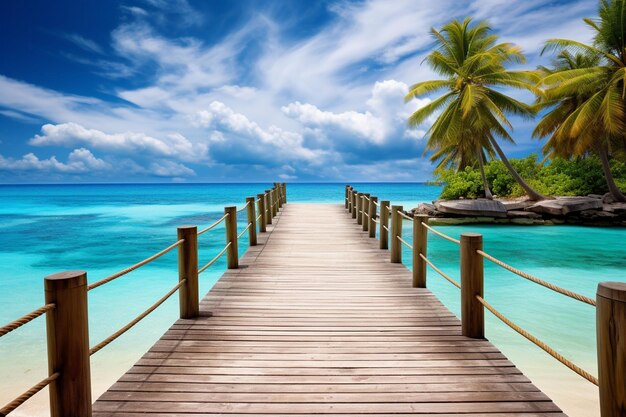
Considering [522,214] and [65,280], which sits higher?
[65,280]

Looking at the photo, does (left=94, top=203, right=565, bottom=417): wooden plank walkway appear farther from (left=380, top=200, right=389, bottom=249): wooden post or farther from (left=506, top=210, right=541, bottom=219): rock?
(left=506, top=210, right=541, bottom=219): rock

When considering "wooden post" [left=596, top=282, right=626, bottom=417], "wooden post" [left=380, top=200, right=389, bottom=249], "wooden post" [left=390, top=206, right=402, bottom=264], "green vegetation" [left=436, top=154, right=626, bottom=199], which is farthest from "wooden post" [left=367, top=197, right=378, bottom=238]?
"green vegetation" [left=436, top=154, right=626, bottom=199]

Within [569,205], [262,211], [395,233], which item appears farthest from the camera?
[569,205]

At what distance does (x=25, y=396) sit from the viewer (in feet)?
6.95

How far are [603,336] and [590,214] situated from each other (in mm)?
23465

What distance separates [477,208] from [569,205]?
178 inches

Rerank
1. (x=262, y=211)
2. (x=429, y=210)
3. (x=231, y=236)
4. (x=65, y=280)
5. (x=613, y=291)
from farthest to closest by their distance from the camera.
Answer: (x=429, y=210) < (x=262, y=211) < (x=231, y=236) < (x=65, y=280) < (x=613, y=291)

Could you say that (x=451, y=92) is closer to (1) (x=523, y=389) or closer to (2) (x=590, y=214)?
(2) (x=590, y=214)

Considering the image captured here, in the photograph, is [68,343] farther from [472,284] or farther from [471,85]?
[471,85]

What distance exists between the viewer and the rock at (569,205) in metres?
21.7

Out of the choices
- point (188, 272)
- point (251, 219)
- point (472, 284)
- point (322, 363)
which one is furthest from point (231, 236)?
point (472, 284)

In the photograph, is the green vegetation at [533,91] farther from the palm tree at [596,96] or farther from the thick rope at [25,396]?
the thick rope at [25,396]

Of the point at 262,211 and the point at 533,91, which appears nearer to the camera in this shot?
the point at 262,211

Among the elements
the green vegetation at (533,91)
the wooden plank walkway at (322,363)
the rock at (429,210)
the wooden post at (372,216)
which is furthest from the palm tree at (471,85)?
the wooden plank walkway at (322,363)
